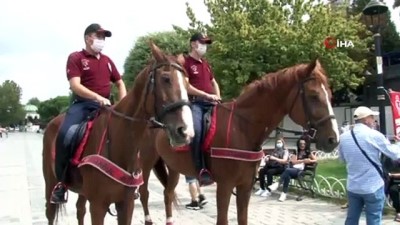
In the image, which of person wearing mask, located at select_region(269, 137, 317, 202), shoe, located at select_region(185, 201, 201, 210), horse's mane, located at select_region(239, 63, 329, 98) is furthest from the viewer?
person wearing mask, located at select_region(269, 137, 317, 202)

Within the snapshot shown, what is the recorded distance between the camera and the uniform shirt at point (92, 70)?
534cm

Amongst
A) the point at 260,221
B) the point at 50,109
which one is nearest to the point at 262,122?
the point at 260,221

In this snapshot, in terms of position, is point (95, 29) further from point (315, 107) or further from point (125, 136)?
point (315, 107)

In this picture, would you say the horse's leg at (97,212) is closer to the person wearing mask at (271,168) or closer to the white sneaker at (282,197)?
the white sneaker at (282,197)

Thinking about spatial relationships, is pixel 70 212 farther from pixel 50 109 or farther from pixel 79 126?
pixel 50 109

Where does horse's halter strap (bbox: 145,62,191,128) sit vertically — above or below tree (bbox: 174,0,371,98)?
below

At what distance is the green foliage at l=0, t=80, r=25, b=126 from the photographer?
135125mm

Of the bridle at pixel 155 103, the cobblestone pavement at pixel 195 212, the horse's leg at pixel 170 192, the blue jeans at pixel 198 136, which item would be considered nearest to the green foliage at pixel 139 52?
the cobblestone pavement at pixel 195 212

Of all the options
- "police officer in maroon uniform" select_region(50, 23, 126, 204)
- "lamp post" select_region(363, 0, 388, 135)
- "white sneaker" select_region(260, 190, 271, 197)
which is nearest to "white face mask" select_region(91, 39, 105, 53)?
"police officer in maroon uniform" select_region(50, 23, 126, 204)

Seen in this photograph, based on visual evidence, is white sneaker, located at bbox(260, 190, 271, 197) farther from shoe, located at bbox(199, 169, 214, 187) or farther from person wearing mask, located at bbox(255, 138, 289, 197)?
shoe, located at bbox(199, 169, 214, 187)

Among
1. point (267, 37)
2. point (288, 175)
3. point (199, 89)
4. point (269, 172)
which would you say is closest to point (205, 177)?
point (199, 89)

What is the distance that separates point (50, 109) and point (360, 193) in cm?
12282

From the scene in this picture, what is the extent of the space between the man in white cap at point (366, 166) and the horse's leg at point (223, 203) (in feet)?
5.38

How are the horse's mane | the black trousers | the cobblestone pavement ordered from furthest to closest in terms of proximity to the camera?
the black trousers → the cobblestone pavement → the horse's mane
